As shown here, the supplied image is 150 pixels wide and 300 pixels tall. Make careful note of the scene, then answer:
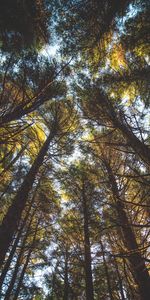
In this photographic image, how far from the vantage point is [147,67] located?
6520 mm

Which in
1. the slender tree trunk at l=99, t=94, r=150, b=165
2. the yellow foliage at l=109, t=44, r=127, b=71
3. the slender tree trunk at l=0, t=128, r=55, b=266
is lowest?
the slender tree trunk at l=0, t=128, r=55, b=266

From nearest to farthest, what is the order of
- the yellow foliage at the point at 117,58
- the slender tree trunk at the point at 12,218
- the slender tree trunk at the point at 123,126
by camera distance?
the slender tree trunk at the point at 123,126
the slender tree trunk at the point at 12,218
the yellow foliage at the point at 117,58

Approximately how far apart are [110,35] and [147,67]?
5.28ft

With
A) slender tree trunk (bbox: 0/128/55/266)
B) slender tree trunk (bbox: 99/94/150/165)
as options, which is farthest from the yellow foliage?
slender tree trunk (bbox: 0/128/55/266)

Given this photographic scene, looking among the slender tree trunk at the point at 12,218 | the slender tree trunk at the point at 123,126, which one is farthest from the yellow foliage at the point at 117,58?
the slender tree trunk at the point at 12,218

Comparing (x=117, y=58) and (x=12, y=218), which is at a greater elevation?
(x=117, y=58)

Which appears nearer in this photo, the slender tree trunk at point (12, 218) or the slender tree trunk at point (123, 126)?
the slender tree trunk at point (123, 126)

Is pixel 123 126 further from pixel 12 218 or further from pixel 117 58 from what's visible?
pixel 12 218

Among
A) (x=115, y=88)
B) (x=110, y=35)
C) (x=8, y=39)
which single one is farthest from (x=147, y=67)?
(x=8, y=39)

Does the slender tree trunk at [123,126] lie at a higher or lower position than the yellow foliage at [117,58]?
lower

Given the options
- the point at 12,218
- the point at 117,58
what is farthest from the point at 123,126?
the point at 12,218

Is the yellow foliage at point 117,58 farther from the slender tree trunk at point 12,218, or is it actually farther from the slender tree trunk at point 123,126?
the slender tree trunk at point 12,218

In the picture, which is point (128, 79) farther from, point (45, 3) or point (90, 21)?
point (45, 3)

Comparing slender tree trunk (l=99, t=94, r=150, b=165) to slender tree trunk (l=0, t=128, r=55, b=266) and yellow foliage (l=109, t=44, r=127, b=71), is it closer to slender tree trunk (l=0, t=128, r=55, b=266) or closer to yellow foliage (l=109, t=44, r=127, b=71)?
yellow foliage (l=109, t=44, r=127, b=71)
